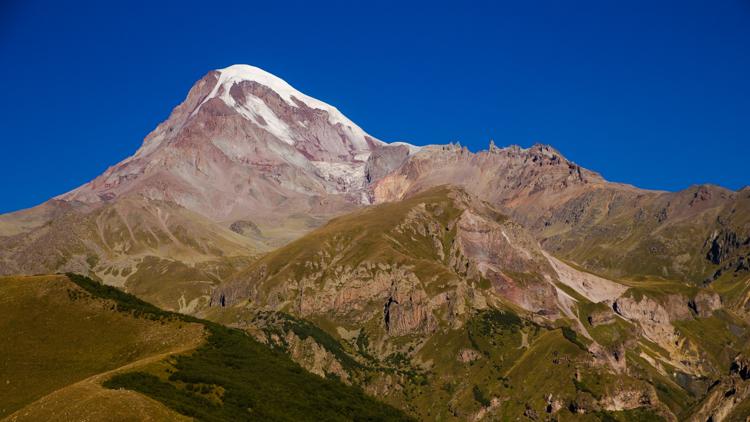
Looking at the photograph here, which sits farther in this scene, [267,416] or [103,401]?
[267,416]

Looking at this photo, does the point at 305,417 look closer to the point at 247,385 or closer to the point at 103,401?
the point at 247,385

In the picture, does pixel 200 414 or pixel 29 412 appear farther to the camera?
pixel 200 414

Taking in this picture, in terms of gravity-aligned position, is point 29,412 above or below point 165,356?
below

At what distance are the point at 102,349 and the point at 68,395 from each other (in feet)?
182

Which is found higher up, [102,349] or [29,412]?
[102,349]

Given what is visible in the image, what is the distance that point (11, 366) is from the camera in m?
186

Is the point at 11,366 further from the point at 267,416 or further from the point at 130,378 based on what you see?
the point at 267,416

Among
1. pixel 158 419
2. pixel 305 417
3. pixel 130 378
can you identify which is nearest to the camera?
pixel 158 419

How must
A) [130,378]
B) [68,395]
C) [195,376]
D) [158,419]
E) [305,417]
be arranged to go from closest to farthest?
[158,419], [68,395], [130,378], [195,376], [305,417]

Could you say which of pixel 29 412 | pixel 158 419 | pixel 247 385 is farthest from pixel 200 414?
pixel 247 385

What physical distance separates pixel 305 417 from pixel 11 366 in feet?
209

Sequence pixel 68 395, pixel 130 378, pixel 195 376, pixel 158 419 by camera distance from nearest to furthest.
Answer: pixel 158 419 < pixel 68 395 < pixel 130 378 < pixel 195 376

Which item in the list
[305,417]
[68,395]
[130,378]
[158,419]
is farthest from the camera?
[305,417]

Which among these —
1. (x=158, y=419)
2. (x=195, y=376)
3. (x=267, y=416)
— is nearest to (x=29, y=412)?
(x=158, y=419)
